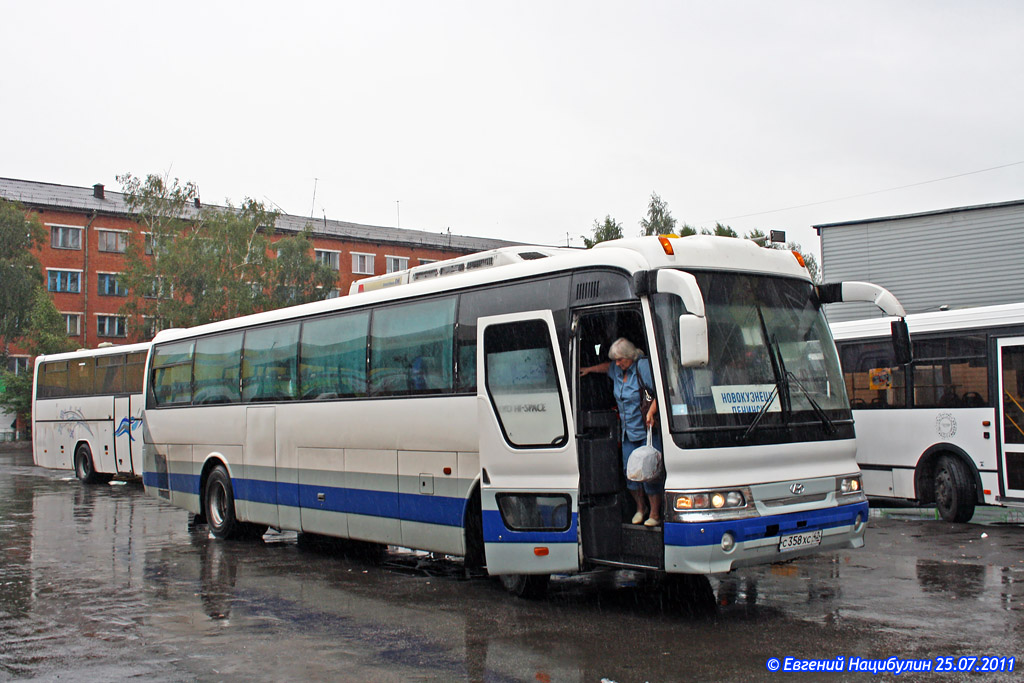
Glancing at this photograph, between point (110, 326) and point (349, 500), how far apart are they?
58.9 meters

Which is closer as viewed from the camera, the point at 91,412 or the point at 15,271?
the point at 91,412

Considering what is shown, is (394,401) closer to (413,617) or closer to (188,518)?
(413,617)

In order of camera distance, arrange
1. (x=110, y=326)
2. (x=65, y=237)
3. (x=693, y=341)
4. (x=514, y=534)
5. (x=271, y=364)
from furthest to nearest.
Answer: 1. (x=110, y=326)
2. (x=65, y=237)
3. (x=271, y=364)
4. (x=514, y=534)
5. (x=693, y=341)

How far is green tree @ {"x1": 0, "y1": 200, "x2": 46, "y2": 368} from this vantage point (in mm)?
54562

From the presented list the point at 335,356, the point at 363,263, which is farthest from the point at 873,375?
the point at 363,263

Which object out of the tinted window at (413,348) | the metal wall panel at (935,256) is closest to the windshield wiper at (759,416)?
the tinted window at (413,348)

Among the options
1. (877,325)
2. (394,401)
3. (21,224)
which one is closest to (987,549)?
(877,325)

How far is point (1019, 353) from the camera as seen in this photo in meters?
14.2

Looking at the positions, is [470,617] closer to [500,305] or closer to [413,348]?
[500,305]

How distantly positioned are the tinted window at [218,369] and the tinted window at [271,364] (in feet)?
1.03

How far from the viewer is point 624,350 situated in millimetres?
8688

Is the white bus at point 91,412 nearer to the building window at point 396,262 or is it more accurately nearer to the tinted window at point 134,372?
the tinted window at point 134,372

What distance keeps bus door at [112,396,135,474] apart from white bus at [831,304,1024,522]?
59.8 feet

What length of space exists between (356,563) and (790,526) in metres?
6.19
